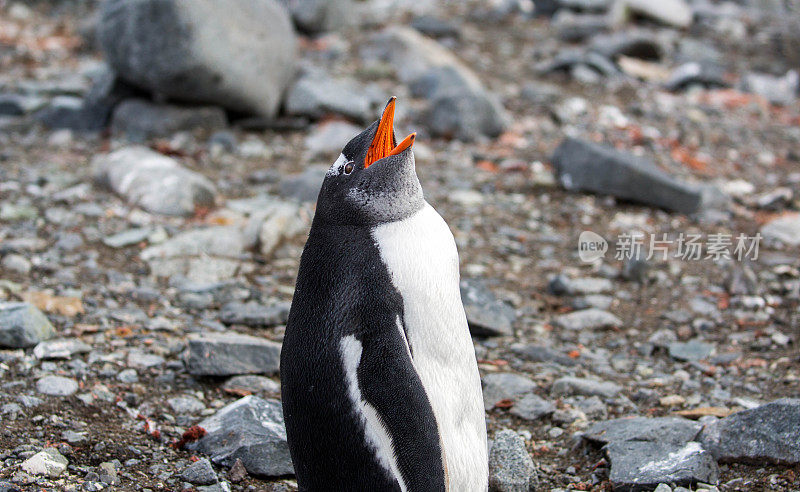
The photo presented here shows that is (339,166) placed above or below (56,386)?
above

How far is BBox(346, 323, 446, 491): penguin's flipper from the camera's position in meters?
2.36

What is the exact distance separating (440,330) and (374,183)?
0.46 meters

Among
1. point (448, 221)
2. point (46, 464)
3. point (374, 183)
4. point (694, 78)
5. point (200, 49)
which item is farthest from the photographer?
point (694, 78)

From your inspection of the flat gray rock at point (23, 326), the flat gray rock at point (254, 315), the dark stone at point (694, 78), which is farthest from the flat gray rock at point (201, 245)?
the dark stone at point (694, 78)

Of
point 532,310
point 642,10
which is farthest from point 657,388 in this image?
point 642,10

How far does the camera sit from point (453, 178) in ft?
20.1

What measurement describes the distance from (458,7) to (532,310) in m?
6.64

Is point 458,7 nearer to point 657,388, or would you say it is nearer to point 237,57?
point 237,57

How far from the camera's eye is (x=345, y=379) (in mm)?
2389

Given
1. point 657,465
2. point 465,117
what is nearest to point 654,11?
point 465,117

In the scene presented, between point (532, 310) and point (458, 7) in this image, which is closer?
point (532, 310)

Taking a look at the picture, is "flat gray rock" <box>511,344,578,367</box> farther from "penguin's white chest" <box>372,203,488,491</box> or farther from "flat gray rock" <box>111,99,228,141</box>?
"flat gray rock" <box>111,99,228,141</box>

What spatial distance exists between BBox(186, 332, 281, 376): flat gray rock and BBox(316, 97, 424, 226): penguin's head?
123cm

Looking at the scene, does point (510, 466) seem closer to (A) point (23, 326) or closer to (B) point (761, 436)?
(B) point (761, 436)
